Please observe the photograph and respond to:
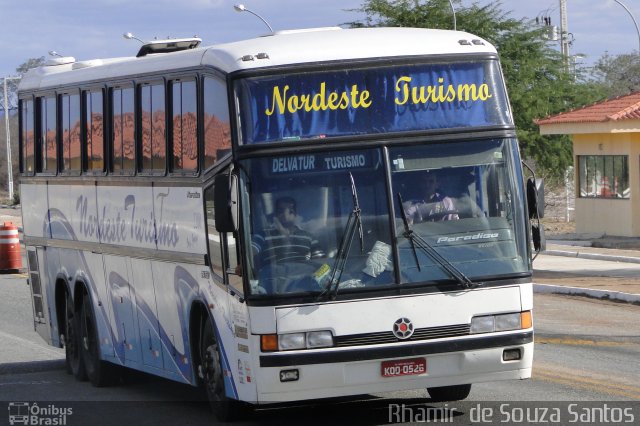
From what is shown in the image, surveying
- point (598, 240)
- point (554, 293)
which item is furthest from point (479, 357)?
point (598, 240)

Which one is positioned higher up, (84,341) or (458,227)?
(458,227)

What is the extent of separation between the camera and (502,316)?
30.9ft

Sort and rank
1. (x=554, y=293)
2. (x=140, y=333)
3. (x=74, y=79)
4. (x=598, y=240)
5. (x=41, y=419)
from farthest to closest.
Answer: (x=598, y=240) < (x=554, y=293) < (x=74, y=79) < (x=140, y=333) < (x=41, y=419)

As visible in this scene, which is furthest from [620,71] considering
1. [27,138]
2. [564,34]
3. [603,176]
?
[27,138]

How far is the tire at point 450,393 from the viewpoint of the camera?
427 inches

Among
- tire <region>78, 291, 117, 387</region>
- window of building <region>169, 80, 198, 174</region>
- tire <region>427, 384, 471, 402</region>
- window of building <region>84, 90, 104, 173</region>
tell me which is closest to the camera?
window of building <region>169, 80, 198, 174</region>

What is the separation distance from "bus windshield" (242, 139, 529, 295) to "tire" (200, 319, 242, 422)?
1369mm

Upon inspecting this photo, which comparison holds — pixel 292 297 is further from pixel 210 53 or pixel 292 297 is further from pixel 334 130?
pixel 210 53

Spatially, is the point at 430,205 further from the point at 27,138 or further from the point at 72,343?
the point at 27,138

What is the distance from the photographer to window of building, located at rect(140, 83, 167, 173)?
1162 centimetres

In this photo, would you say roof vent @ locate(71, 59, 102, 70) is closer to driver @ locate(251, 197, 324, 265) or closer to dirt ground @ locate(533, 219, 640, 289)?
driver @ locate(251, 197, 324, 265)

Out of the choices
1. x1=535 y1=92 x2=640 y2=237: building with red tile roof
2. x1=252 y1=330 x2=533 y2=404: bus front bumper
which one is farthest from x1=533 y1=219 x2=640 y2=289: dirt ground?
x1=252 y1=330 x2=533 y2=404: bus front bumper

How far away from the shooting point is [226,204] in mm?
9195

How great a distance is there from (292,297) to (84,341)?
580 centimetres
